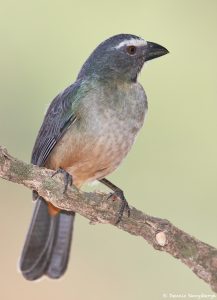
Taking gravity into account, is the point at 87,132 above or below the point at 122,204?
above

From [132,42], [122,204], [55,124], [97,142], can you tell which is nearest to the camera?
[122,204]

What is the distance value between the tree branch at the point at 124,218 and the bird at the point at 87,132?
30 cm

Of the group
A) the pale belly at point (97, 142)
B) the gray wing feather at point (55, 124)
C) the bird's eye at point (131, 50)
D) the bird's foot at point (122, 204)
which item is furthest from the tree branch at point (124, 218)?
the bird's eye at point (131, 50)

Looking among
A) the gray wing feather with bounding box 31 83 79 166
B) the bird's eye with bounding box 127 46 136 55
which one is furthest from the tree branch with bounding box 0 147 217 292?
the bird's eye with bounding box 127 46 136 55

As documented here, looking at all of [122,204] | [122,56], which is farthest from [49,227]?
[122,56]

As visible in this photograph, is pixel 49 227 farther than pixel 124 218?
Yes

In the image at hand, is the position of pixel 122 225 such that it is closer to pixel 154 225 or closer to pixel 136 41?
pixel 154 225

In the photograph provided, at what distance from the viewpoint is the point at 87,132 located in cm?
632

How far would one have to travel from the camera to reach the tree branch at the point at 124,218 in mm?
5270

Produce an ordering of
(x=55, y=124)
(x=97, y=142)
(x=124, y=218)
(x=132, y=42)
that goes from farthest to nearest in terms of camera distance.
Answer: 1. (x=132, y=42)
2. (x=55, y=124)
3. (x=97, y=142)
4. (x=124, y=218)

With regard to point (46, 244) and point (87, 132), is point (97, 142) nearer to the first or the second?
point (87, 132)

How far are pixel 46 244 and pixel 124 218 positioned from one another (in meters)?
1.65

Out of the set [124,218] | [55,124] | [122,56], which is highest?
[122,56]

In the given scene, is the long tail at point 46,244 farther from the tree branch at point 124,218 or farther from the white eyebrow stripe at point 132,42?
the white eyebrow stripe at point 132,42
